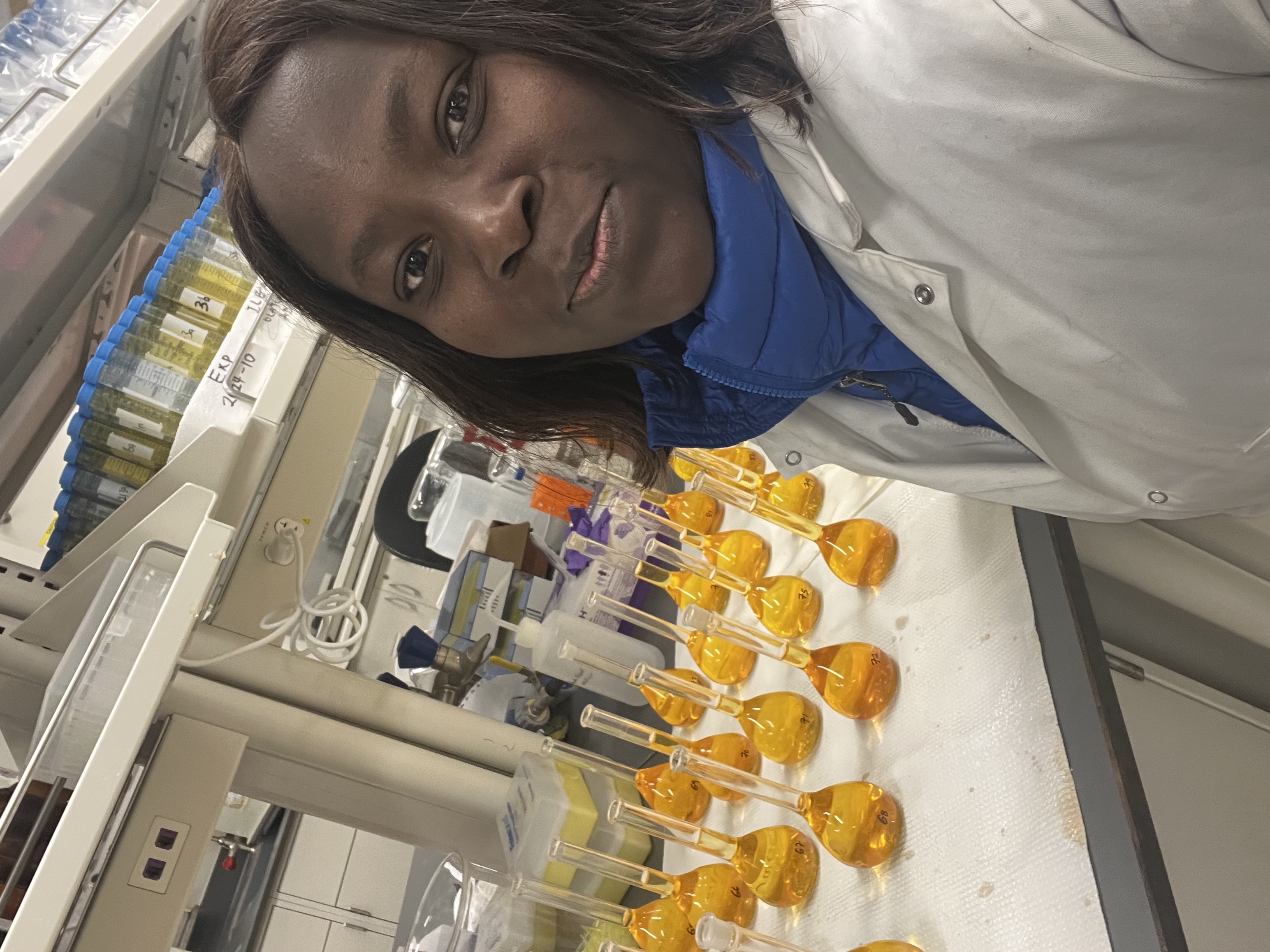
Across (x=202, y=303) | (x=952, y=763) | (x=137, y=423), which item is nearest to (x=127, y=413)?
(x=137, y=423)

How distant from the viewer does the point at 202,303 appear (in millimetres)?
1544

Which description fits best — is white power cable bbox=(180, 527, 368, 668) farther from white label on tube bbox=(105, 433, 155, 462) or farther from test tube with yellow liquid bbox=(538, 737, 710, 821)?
test tube with yellow liquid bbox=(538, 737, 710, 821)

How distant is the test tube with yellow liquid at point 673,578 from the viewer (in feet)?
5.27

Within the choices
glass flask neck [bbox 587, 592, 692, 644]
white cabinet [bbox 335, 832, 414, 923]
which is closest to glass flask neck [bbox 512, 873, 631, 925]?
glass flask neck [bbox 587, 592, 692, 644]

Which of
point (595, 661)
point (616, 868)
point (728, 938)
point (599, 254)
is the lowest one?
point (728, 938)

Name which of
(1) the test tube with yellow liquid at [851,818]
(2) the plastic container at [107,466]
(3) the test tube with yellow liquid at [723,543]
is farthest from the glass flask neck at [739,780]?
(2) the plastic container at [107,466]

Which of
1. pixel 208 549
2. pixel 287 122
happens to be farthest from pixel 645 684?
pixel 287 122

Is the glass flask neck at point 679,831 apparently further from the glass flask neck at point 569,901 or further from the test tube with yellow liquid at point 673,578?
the test tube with yellow liquid at point 673,578

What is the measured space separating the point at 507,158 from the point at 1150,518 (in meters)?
0.93

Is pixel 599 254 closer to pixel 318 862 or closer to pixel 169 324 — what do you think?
pixel 169 324

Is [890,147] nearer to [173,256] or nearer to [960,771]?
[960,771]

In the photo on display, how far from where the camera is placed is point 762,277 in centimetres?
95

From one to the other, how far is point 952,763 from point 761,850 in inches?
13.4

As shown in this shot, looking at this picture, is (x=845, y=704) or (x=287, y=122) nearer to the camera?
(x=287, y=122)
